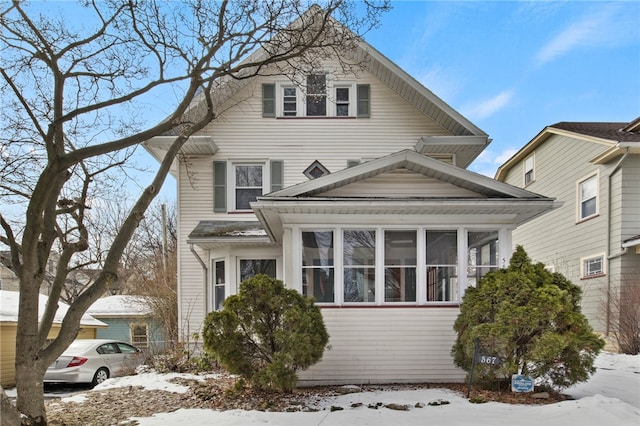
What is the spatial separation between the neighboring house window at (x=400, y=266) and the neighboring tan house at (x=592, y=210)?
4549 millimetres

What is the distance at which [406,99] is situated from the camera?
1238cm

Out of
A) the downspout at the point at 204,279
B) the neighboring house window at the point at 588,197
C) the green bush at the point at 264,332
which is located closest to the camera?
the green bush at the point at 264,332

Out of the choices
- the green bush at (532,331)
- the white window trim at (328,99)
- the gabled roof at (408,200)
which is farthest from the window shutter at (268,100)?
the green bush at (532,331)

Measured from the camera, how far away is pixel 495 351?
662 cm

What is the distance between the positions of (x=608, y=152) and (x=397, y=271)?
318 inches

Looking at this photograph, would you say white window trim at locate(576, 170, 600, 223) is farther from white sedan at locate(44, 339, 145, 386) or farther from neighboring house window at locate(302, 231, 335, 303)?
white sedan at locate(44, 339, 145, 386)

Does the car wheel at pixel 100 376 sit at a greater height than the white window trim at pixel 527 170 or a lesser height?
lesser

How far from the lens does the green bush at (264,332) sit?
6.86 metres

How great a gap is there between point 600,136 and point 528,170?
16.1ft

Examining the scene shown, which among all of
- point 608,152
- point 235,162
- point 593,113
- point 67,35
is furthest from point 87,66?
point 593,113

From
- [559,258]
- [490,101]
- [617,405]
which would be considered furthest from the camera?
[559,258]

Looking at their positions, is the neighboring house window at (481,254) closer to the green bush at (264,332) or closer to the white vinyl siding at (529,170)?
the green bush at (264,332)

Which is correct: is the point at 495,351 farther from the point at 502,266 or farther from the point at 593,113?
the point at 593,113

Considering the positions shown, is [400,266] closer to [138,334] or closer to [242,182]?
[242,182]
